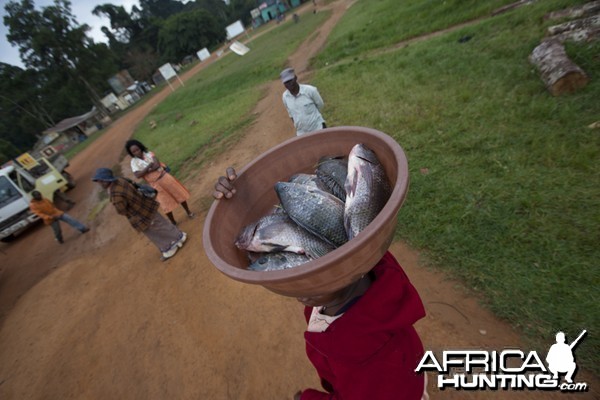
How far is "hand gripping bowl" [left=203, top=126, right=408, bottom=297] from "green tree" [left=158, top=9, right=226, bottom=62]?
1979 inches

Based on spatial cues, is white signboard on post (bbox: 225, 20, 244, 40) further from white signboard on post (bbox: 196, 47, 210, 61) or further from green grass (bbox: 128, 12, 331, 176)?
green grass (bbox: 128, 12, 331, 176)

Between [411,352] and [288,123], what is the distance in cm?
741

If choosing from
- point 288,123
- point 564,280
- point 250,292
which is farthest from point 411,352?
point 288,123

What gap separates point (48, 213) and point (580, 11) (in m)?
13.1

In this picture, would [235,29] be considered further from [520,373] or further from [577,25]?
[520,373]

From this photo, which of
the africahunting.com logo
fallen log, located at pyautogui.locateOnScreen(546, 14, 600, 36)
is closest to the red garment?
the africahunting.com logo

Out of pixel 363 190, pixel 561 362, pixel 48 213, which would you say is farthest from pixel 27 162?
pixel 561 362

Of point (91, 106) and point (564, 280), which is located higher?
point (91, 106)

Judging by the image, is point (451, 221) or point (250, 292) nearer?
point (451, 221)

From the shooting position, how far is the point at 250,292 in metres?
3.90

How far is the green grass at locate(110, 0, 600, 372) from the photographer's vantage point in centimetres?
246

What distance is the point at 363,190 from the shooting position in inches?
47.0

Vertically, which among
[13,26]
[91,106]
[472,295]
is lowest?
[472,295]

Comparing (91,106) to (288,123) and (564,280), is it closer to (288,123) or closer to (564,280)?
(288,123)
